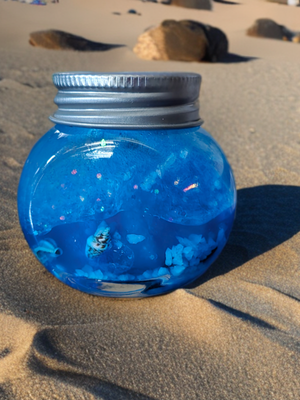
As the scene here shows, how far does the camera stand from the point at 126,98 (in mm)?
1537

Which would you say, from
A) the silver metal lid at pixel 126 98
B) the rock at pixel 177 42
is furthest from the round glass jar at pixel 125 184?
the rock at pixel 177 42

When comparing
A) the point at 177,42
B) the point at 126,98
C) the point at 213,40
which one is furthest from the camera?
the point at 213,40

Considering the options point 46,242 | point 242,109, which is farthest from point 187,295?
point 242,109

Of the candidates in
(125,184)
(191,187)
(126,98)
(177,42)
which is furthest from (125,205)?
(177,42)

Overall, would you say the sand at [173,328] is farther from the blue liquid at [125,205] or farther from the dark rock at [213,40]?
the dark rock at [213,40]

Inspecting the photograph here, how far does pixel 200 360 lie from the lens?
4.94ft

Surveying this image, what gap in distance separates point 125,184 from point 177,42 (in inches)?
192

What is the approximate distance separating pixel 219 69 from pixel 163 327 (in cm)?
488

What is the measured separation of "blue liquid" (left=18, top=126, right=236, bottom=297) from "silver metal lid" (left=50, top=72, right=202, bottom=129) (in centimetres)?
Result: 4

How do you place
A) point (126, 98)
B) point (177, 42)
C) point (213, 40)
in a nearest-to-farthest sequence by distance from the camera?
point (126, 98) → point (177, 42) → point (213, 40)

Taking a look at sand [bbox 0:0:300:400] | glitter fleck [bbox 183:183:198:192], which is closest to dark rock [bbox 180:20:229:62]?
sand [bbox 0:0:300:400]

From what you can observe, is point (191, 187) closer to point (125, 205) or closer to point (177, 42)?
point (125, 205)

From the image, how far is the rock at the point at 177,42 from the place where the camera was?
19.6 feet

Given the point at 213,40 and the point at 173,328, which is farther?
the point at 213,40
